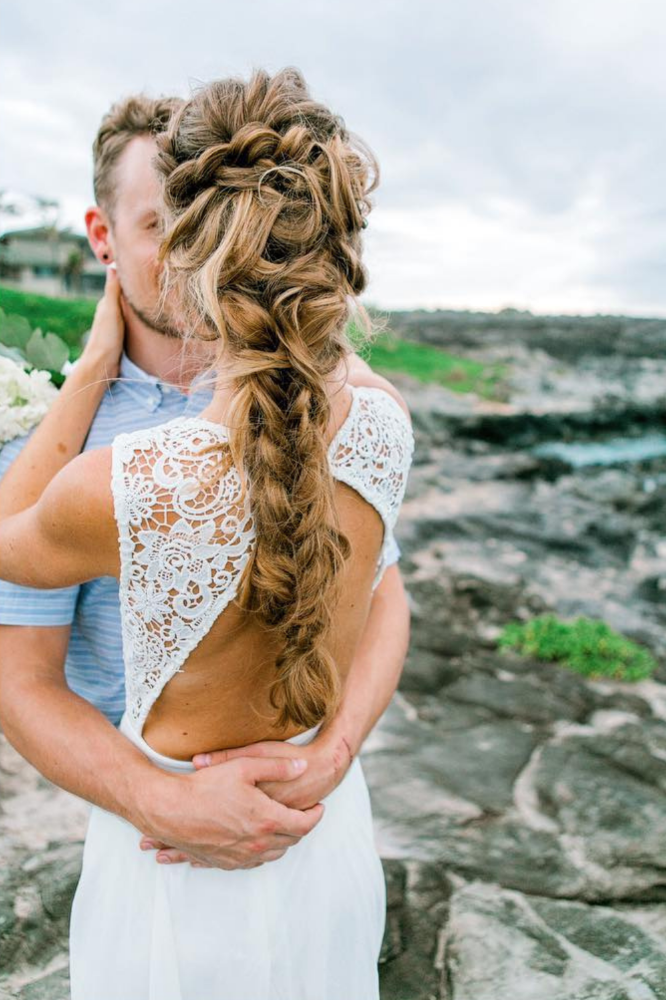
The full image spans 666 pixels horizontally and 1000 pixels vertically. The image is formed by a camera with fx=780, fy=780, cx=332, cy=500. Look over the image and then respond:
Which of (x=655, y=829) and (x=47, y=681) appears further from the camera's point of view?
(x=655, y=829)

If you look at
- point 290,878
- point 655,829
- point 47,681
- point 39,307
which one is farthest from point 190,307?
point 39,307

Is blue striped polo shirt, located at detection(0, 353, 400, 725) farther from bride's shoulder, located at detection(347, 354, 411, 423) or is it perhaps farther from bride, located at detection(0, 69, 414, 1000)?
bride's shoulder, located at detection(347, 354, 411, 423)

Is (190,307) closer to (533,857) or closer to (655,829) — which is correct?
(533,857)

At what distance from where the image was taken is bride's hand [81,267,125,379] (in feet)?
6.72

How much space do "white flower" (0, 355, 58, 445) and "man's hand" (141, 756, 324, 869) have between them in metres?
0.97

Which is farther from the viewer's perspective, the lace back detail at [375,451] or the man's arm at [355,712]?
the man's arm at [355,712]

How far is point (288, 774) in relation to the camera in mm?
1619

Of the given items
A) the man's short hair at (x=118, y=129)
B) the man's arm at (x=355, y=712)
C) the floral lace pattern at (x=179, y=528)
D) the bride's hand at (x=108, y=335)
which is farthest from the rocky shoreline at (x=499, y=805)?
the man's short hair at (x=118, y=129)

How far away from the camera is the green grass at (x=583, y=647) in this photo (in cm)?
516

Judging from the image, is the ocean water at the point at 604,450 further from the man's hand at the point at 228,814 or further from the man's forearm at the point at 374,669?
the man's hand at the point at 228,814

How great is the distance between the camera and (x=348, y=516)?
5.07 ft

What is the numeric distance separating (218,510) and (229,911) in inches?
35.7

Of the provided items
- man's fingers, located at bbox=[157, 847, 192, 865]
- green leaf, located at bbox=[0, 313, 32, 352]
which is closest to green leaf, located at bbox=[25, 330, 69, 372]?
green leaf, located at bbox=[0, 313, 32, 352]

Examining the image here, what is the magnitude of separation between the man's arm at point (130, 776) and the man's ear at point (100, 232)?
1102 millimetres
